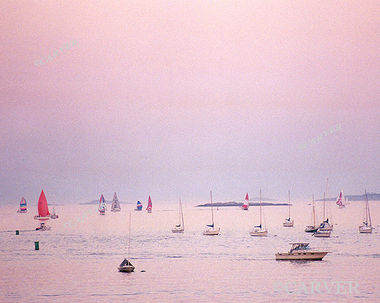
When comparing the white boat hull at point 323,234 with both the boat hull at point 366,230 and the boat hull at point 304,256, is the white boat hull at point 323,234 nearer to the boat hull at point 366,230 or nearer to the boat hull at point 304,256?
the boat hull at point 366,230

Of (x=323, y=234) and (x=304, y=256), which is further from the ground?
(x=323, y=234)

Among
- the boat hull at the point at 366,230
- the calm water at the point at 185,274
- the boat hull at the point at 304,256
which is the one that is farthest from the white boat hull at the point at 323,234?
the boat hull at the point at 304,256

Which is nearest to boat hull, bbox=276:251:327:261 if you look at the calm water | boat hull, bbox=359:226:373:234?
the calm water

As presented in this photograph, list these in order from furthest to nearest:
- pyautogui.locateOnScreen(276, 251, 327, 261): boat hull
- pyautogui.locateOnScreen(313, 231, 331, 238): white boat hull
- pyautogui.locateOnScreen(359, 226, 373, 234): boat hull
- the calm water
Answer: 1. pyautogui.locateOnScreen(359, 226, 373, 234): boat hull
2. pyautogui.locateOnScreen(313, 231, 331, 238): white boat hull
3. pyautogui.locateOnScreen(276, 251, 327, 261): boat hull
4. the calm water

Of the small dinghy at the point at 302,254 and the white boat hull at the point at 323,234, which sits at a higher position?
the white boat hull at the point at 323,234

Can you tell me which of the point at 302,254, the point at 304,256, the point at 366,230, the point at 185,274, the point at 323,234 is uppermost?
the point at 366,230

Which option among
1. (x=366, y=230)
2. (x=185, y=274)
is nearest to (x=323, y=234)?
(x=366, y=230)

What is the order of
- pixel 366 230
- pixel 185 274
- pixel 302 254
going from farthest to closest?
pixel 366 230 → pixel 302 254 → pixel 185 274

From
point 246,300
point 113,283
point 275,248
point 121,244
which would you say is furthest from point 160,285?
point 121,244

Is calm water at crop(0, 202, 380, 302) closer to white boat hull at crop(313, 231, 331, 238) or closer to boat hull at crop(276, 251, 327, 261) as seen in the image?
boat hull at crop(276, 251, 327, 261)

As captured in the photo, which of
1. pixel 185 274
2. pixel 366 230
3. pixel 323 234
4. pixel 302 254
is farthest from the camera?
pixel 366 230

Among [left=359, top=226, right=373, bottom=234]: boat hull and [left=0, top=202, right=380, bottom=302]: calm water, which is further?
[left=359, top=226, right=373, bottom=234]: boat hull

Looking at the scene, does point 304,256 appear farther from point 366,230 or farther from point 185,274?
point 366,230

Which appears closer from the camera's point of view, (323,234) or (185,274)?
(185,274)
